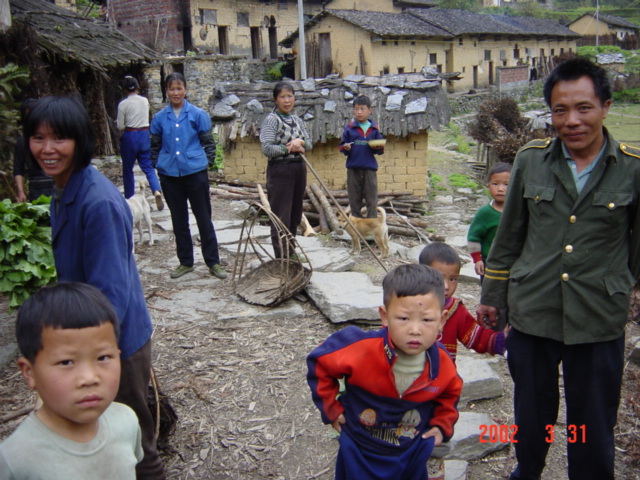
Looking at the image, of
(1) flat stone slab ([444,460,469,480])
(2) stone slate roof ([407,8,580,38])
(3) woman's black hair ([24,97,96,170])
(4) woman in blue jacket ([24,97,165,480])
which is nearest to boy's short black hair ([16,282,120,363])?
(4) woman in blue jacket ([24,97,165,480])

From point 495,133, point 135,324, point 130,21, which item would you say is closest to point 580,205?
point 135,324

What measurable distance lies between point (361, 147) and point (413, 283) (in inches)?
240

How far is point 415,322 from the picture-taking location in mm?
2316

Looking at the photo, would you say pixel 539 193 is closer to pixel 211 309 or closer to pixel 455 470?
pixel 455 470

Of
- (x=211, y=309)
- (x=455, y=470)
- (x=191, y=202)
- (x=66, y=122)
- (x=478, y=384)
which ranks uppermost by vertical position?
(x=66, y=122)

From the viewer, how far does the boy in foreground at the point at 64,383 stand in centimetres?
170

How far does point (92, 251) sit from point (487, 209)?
286 cm

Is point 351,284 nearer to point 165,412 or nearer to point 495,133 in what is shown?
point 165,412

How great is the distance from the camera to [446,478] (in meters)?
3.29

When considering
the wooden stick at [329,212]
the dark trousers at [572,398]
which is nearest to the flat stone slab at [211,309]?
the dark trousers at [572,398]

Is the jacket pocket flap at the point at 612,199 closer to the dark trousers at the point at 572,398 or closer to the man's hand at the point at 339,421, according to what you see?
the dark trousers at the point at 572,398

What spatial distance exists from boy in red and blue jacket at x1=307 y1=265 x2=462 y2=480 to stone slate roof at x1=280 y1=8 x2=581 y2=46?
29.4 m

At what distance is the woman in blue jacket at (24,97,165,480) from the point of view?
7.52 ft

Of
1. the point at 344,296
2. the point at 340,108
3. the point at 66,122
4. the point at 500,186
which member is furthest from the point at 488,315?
the point at 340,108
